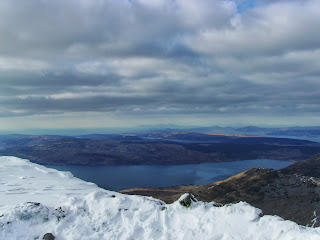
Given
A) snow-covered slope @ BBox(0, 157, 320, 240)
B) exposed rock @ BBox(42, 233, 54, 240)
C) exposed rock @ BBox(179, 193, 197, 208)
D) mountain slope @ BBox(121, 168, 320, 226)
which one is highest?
exposed rock @ BBox(179, 193, 197, 208)

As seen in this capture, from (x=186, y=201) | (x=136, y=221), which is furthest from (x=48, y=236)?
(x=186, y=201)

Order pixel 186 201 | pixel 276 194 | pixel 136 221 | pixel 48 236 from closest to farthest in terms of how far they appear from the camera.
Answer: pixel 48 236
pixel 136 221
pixel 186 201
pixel 276 194

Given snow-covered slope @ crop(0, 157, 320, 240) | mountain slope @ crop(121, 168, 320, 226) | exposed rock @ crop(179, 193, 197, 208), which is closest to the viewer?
snow-covered slope @ crop(0, 157, 320, 240)

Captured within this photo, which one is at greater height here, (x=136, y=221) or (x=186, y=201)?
(x=186, y=201)

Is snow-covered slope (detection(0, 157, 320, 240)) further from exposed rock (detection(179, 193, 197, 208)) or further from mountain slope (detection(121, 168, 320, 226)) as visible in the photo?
mountain slope (detection(121, 168, 320, 226))

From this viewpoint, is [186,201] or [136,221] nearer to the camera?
[136,221]

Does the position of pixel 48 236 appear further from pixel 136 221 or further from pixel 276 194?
pixel 276 194

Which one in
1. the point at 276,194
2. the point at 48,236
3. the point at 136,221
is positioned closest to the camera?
the point at 48,236

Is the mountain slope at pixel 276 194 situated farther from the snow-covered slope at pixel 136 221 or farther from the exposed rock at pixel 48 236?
the exposed rock at pixel 48 236

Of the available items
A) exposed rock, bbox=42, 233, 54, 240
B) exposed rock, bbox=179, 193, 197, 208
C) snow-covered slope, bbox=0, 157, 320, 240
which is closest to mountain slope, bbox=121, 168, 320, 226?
snow-covered slope, bbox=0, 157, 320, 240
